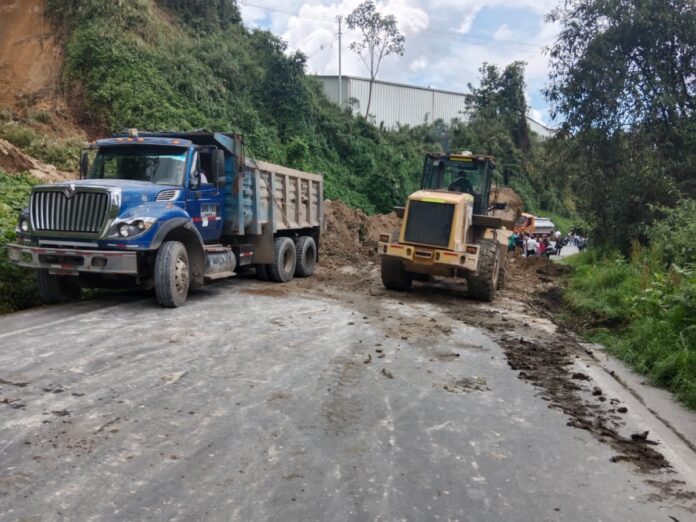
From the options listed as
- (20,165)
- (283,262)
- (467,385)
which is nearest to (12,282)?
(283,262)

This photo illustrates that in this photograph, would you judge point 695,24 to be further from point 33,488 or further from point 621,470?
point 33,488

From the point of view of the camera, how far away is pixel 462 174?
13.7 m

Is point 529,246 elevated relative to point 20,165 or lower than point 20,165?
lower

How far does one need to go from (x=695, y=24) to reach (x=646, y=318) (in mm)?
12413

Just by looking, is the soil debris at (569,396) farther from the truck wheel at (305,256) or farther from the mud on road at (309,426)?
the truck wheel at (305,256)

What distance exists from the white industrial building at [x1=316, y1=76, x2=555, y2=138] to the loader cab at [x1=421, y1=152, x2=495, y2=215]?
28.2 metres

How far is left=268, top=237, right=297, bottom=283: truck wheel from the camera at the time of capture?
41.8ft

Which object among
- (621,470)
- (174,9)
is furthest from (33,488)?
(174,9)

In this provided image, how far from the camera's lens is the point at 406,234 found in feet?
39.4

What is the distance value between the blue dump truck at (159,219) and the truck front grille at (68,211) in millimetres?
14

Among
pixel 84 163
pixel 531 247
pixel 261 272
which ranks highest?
pixel 84 163

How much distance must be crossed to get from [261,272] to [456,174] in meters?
5.02

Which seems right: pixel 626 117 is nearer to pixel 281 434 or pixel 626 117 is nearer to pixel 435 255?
pixel 435 255

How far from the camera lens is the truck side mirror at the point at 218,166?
10.3 metres
